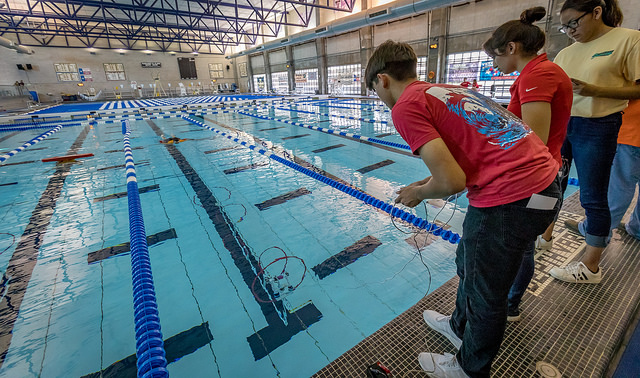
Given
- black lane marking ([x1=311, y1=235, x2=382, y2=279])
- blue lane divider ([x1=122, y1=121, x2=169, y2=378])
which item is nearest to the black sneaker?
black lane marking ([x1=311, y1=235, x2=382, y2=279])

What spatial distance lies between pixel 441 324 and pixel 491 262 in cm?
72

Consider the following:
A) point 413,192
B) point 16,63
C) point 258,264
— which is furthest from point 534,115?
point 16,63

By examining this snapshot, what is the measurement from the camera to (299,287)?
6.56ft

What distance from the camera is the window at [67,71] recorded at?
24.8 m

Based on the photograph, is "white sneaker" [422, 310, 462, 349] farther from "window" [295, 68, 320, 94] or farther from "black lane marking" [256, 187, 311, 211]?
"window" [295, 68, 320, 94]

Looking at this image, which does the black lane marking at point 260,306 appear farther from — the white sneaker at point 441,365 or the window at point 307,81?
the window at point 307,81

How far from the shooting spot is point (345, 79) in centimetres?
2075

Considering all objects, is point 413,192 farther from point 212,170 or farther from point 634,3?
point 634,3

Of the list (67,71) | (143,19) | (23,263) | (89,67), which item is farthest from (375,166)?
(67,71)

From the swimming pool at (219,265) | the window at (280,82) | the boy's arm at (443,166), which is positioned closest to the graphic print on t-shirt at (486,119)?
the boy's arm at (443,166)

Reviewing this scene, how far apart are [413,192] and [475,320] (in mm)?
517

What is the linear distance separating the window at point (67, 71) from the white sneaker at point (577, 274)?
3571 centimetres

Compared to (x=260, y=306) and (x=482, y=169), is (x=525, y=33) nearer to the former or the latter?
(x=482, y=169)

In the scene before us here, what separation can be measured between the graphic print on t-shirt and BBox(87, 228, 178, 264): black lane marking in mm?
2706
